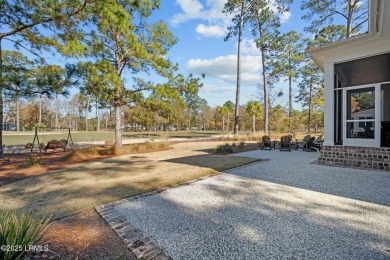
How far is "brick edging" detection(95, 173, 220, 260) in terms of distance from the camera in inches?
85.7

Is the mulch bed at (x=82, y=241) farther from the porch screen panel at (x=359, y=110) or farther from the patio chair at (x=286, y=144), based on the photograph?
the patio chair at (x=286, y=144)

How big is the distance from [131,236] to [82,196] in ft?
6.81

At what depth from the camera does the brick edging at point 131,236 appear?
7.14 feet

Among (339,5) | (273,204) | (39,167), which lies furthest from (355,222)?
(339,5)

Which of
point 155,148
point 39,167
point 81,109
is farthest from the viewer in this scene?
point 81,109

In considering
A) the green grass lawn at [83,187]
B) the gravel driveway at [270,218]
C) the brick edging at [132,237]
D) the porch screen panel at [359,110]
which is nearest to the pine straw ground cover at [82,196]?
the green grass lawn at [83,187]

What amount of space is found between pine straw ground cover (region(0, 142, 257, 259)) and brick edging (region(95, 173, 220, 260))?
102 millimetres

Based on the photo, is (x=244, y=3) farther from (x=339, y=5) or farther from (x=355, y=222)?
(x=355, y=222)

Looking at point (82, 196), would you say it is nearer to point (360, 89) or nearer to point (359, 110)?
point (360, 89)

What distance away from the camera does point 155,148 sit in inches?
479

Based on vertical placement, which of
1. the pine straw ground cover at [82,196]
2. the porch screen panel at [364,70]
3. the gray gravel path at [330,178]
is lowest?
the pine straw ground cover at [82,196]

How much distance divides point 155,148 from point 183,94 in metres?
3.75

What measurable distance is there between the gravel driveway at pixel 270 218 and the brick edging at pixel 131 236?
86 mm

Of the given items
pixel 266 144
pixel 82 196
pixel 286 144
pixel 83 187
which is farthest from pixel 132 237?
pixel 266 144
